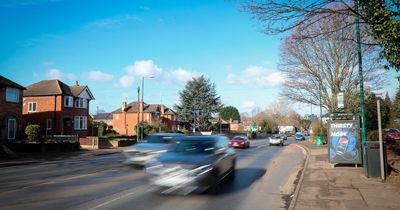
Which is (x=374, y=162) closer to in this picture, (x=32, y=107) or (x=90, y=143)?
(x=90, y=143)

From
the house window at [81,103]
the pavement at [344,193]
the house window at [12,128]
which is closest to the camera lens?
the pavement at [344,193]

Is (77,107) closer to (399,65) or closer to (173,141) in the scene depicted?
(173,141)

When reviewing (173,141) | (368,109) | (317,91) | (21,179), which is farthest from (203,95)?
(21,179)

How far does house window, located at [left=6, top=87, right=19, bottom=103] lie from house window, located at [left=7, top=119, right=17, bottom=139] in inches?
79.4

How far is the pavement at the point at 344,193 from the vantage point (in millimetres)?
7746

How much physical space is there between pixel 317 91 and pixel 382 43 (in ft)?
76.9

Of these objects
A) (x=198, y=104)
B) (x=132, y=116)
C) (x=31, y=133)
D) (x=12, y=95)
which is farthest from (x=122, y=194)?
(x=132, y=116)

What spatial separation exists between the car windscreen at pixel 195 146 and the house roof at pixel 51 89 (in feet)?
119

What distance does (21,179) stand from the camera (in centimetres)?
1238

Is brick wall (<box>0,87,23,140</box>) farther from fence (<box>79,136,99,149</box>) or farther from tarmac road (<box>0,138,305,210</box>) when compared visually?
tarmac road (<box>0,138,305,210</box>)

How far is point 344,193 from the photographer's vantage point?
29.8 feet

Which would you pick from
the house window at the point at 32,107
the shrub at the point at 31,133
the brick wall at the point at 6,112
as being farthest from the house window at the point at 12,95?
the house window at the point at 32,107

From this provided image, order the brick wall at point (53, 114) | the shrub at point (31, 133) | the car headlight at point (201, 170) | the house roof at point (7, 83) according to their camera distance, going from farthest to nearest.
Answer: the brick wall at point (53, 114)
the shrub at point (31, 133)
the house roof at point (7, 83)
the car headlight at point (201, 170)

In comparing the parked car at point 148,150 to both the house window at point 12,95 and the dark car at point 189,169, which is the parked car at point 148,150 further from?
the house window at point 12,95
